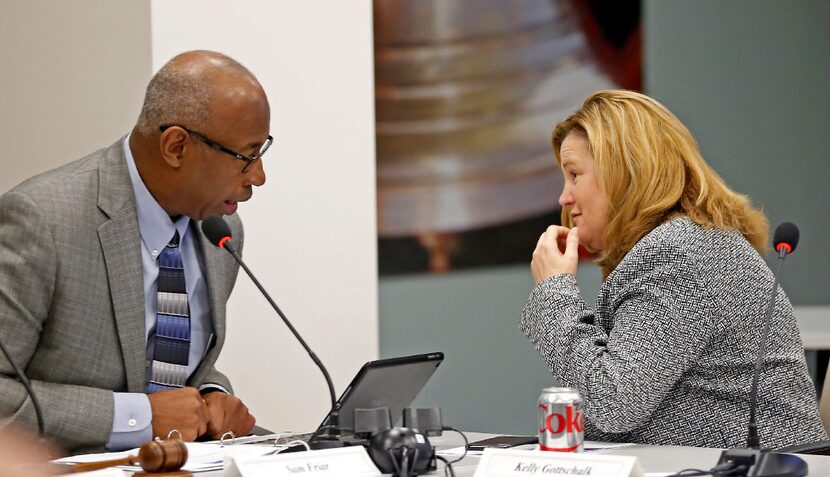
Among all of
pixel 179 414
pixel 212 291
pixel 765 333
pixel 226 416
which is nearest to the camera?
pixel 765 333

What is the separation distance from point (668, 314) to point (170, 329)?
108 centimetres

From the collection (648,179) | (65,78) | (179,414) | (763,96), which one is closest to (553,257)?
(648,179)

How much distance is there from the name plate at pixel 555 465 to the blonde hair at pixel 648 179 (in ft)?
2.70

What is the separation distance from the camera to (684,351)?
81.4 inches

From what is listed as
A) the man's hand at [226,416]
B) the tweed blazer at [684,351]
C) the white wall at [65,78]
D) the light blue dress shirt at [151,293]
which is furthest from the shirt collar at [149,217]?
the tweed blazer at [684,351]

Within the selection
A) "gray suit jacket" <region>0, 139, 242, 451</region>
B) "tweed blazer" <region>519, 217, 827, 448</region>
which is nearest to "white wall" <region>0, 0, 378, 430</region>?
"gray suit jacket" <region>0, 139, 242, 451</region>

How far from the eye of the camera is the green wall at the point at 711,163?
3947 millimetres

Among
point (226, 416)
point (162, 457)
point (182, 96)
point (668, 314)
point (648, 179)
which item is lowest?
point (226, 416)

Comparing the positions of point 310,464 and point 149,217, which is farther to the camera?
point 149,217

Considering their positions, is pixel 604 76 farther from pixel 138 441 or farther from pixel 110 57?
pixel 138 441

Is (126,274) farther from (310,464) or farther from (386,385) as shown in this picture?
(310,464)

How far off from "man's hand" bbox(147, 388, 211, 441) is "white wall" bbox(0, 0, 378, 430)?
932 millimetres

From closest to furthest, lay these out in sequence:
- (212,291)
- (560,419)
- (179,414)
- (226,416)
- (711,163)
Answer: (560,419), (179,414), (226,416), (212,291), (711,163)

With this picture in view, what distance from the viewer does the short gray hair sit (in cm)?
240
